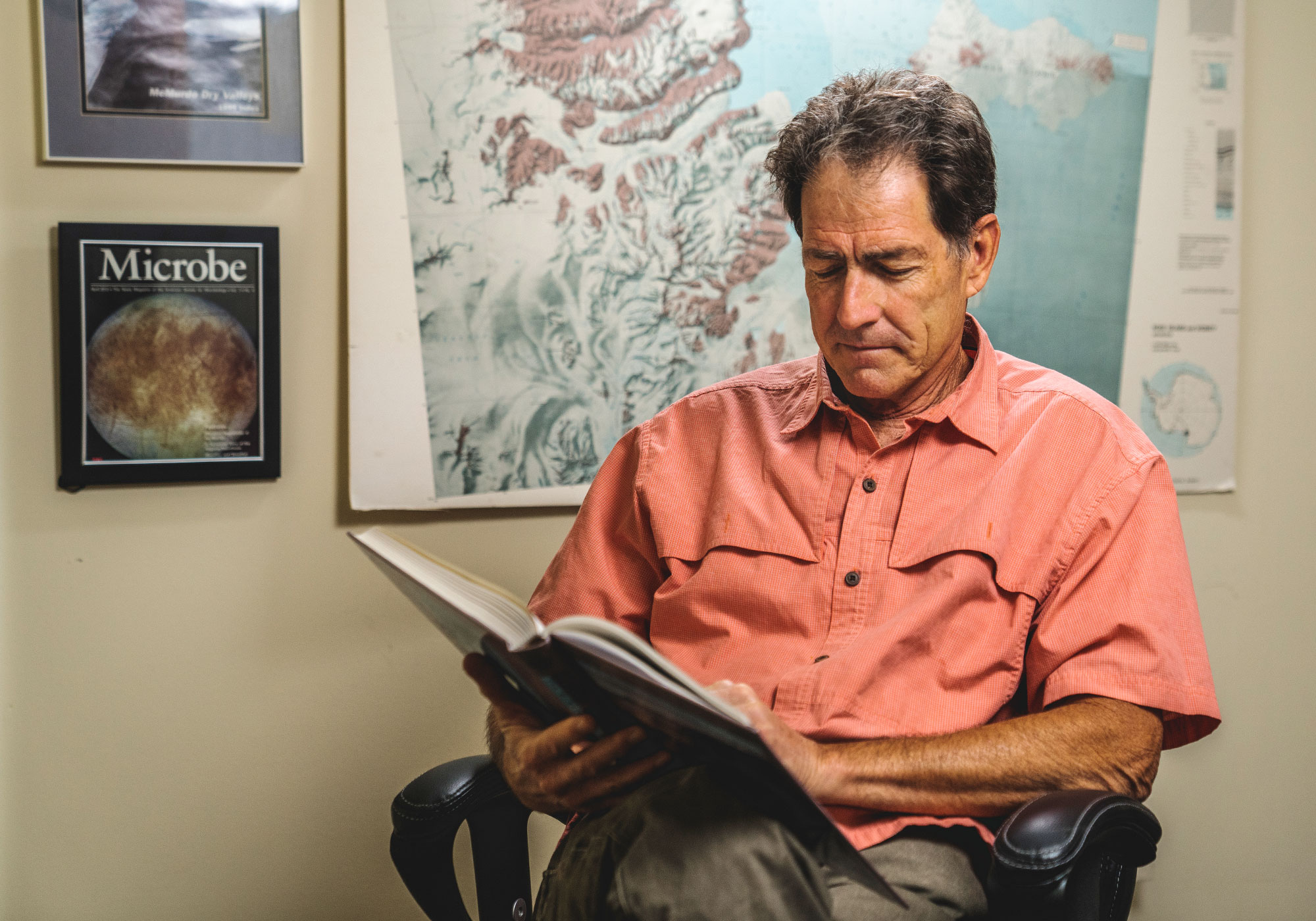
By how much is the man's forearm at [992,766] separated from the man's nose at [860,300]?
49 cm

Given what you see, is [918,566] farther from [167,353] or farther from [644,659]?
[167,353]

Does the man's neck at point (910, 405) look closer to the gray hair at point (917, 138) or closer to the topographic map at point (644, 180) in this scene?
the gray hair at point (917, 138)

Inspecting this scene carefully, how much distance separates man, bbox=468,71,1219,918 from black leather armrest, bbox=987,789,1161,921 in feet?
0.38

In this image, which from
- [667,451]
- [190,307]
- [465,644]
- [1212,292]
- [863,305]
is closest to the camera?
[465,644]

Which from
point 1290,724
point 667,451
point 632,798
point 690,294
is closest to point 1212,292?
point 1290,724

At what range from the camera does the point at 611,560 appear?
1435 mm

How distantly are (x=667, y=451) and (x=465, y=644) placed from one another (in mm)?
515

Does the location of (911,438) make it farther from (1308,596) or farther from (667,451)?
(1308,596)

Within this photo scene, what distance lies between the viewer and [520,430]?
1.77 meters

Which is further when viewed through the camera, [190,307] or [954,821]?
[190,307]

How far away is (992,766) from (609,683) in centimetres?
48

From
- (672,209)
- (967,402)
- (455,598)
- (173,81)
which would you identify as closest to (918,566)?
(967,402)

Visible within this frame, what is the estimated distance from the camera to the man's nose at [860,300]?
124cm

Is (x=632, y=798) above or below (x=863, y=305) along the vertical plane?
below
